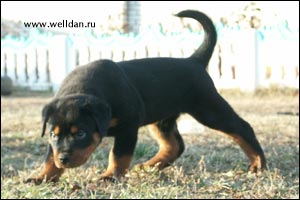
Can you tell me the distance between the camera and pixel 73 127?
338cm

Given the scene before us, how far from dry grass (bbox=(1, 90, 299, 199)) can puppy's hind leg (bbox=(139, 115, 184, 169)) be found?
0.08 meters

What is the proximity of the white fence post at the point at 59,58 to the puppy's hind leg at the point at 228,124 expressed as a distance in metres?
9.02

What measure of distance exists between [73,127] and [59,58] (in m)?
10.1

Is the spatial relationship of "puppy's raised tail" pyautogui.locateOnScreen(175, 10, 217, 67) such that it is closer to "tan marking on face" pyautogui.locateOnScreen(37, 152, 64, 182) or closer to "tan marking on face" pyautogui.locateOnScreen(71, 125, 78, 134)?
"tan marking on face" pyautogui.locateOnScreen(37, 152, 64, 182)

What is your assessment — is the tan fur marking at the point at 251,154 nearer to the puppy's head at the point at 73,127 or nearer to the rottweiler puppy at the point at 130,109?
the rottweiler puppy at the point at 130,109

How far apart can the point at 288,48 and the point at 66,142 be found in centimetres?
902

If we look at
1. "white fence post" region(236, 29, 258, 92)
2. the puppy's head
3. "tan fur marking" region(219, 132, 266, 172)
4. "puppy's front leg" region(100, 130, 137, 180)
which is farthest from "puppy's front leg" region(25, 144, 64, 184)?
"white fence post" region(236, 29, 258, 92)

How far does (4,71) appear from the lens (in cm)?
1418

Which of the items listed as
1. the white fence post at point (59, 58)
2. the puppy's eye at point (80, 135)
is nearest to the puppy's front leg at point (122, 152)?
the puppy's eye at point (80, 135)

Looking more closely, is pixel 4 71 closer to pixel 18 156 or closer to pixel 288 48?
pixel 288 48

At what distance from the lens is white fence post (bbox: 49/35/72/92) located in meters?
13.2

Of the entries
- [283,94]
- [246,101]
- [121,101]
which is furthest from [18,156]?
[283,94]

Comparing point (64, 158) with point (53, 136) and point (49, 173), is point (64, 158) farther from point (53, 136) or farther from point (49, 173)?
point (49, 173)

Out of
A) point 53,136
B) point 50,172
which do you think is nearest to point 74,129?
point 53,136
